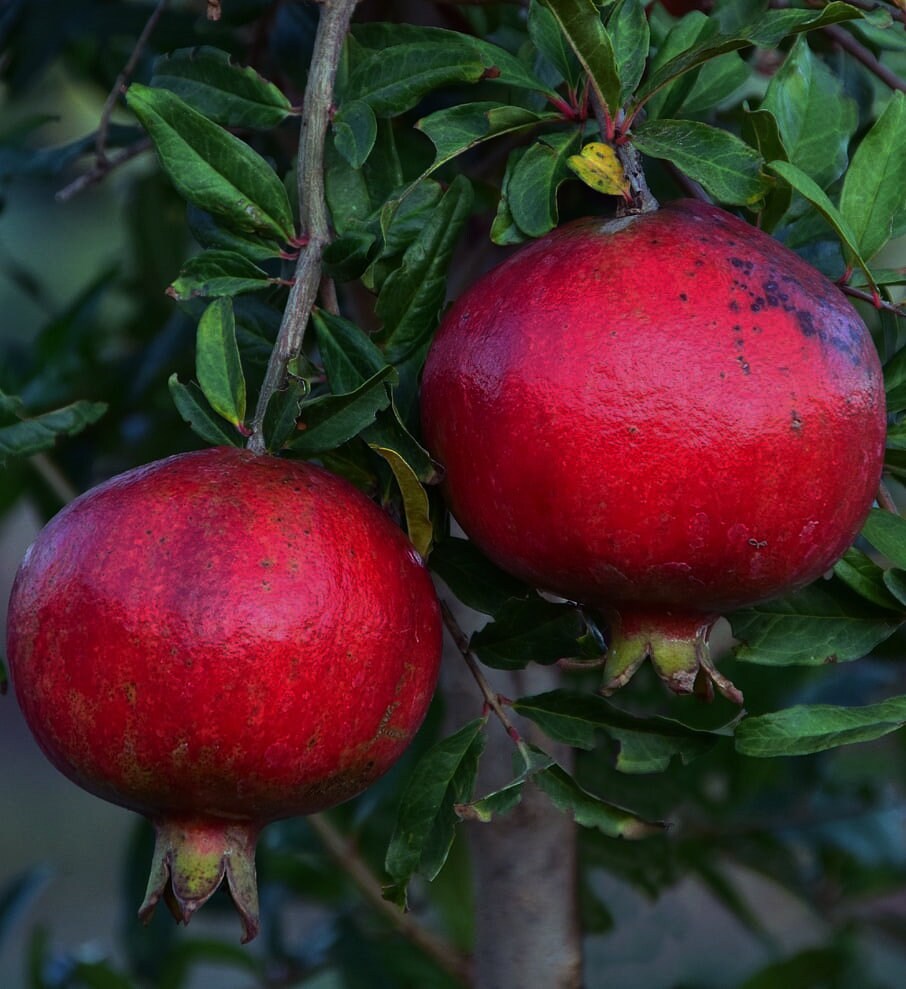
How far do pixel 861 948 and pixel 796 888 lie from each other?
104mm

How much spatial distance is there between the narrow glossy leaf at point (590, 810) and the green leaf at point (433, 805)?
1.9 inches

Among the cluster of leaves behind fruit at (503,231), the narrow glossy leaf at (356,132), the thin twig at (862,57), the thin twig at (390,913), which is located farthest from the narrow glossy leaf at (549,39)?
the thin twig at (390,913)

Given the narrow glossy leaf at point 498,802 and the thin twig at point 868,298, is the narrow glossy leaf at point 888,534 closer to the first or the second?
the thin twig at point 868,298

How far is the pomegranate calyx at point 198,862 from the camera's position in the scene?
76 cm

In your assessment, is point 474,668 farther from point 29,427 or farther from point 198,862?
point 29,427

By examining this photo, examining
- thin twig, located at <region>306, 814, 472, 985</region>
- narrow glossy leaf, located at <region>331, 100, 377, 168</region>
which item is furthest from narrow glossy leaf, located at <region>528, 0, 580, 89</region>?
thin twig, located at <region>306, 814, 472, 985</region>

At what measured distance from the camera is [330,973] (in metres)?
1.68

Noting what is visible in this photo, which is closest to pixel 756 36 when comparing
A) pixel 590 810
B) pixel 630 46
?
pixel 630 46

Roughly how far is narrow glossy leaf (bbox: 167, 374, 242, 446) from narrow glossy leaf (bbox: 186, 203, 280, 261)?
0.10 metres

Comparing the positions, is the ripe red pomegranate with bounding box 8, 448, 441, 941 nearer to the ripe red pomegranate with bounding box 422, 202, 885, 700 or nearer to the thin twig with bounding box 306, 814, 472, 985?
the ripe red pomegranate with bounding box 422, 202, 885, 700

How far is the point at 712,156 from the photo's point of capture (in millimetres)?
800

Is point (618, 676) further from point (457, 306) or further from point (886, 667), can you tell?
point (886, 667)

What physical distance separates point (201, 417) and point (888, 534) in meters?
0.46

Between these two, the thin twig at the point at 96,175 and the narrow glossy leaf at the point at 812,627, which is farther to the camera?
the thin twig at the point at 96,175
